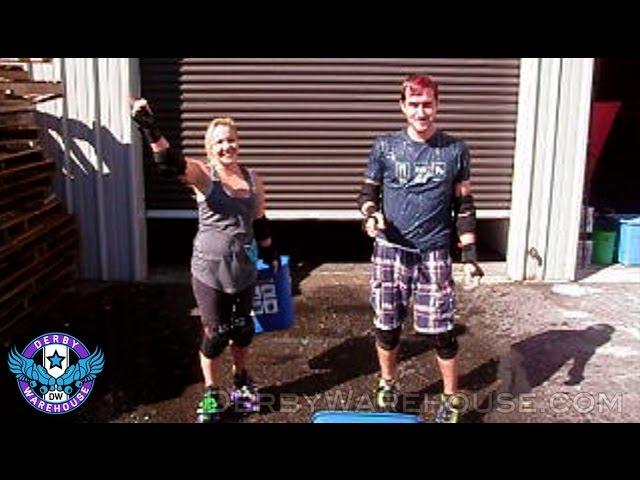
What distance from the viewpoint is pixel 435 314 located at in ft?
13.5

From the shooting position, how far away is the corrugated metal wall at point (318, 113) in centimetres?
672

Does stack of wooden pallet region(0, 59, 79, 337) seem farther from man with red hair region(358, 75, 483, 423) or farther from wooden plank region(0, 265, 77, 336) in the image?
man with red hair region(358, 75, 483, 423)

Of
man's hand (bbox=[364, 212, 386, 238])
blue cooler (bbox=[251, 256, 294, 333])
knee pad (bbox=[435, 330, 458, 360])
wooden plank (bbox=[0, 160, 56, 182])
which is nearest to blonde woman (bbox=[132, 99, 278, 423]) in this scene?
blue cooler (bbox=[251, 256, 294, 333])

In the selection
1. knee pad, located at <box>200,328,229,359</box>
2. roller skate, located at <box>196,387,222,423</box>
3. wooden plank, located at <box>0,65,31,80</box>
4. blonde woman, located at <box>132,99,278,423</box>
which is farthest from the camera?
wooden plank, located at <box>0,65,31,80</box>

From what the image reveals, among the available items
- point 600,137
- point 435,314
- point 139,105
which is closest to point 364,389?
point 435,314

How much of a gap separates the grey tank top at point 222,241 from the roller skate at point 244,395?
676 millimetres

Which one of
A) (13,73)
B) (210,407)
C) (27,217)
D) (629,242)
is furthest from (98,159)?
(629,242)

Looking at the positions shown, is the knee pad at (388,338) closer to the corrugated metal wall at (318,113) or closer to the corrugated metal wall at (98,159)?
the corrugated metal wall at (318,113)

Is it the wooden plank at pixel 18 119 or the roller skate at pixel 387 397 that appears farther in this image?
the wooden plank at pixel 18 119

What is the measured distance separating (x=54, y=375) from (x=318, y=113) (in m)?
3.89

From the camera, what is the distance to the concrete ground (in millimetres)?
4363

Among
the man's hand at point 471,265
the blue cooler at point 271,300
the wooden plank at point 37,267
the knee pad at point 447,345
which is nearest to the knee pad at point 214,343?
the blue cooler at point 271,300

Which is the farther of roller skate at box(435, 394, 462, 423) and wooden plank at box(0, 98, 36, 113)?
wooden plank at box(0, 98, 36, 113)

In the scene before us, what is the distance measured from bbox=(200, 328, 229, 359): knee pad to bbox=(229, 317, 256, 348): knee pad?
3.4 inches
